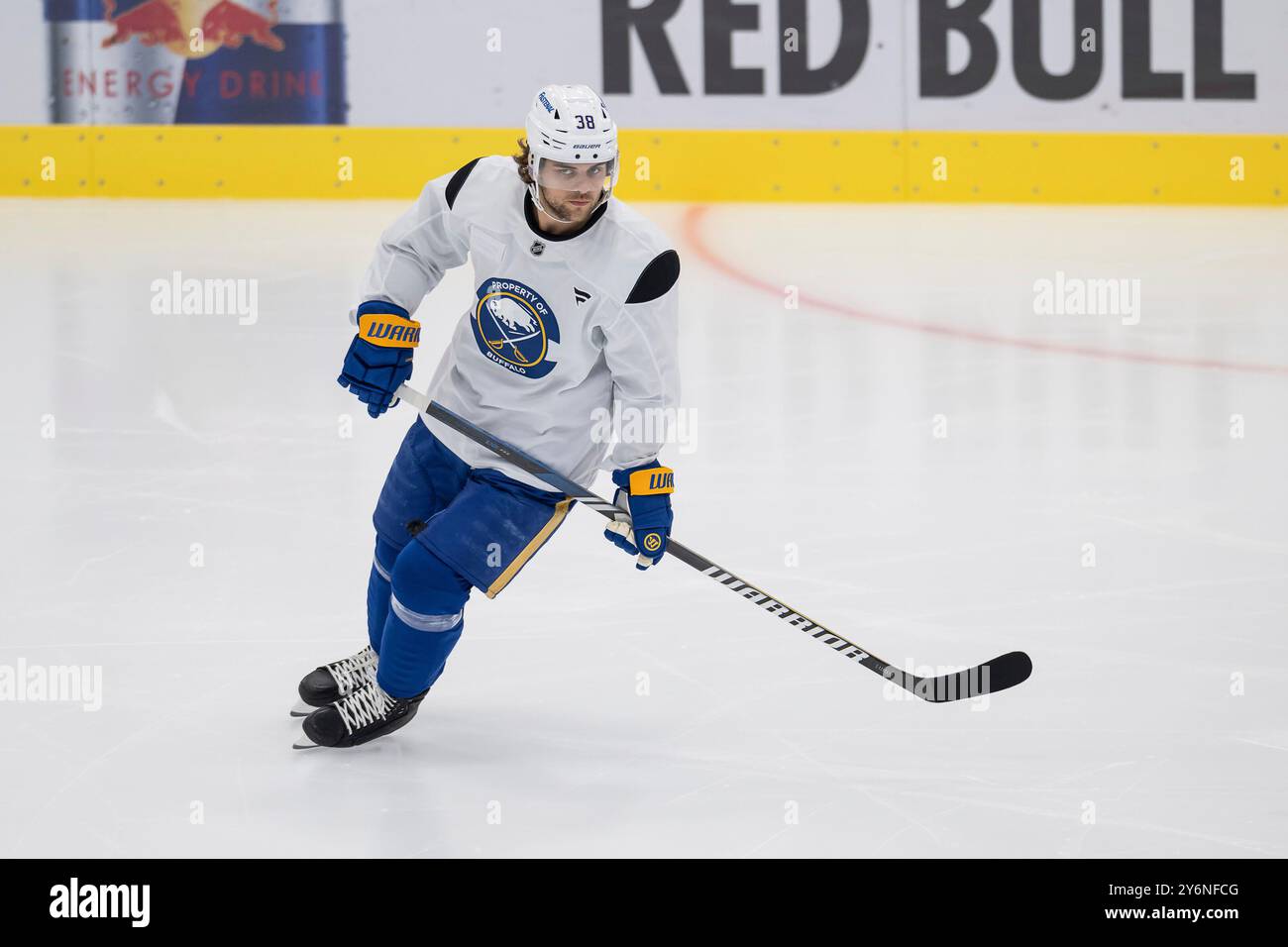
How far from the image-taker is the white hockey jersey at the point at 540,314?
2979mm

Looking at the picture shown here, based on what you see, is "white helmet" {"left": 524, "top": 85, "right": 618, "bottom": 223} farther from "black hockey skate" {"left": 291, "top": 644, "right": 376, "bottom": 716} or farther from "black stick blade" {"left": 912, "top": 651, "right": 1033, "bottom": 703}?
"black stick blade" {"left": 912, "top": 651, "right": 1033, "bottom": 703}

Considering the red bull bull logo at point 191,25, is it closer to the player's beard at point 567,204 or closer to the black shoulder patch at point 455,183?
the black shoulder patch at point 455,183

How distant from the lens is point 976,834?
9.41ft

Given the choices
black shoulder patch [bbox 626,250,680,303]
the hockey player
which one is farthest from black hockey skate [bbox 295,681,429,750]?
black shoulder patch [bbox 626,250,680,303]

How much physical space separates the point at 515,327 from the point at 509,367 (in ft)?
0.27

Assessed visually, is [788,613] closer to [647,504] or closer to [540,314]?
[647,504]

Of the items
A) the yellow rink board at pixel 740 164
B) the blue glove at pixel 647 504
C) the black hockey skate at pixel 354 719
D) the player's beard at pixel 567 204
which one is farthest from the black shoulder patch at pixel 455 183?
the yellow rink board at pixel 740 164

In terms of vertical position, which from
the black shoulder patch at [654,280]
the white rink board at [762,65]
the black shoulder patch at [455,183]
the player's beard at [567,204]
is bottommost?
the black shoulder patch at [654,280]

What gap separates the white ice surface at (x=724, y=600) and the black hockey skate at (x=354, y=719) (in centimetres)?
3

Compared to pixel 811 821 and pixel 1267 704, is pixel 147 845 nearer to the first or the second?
pixel 811 821

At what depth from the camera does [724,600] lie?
4020 millimetres
